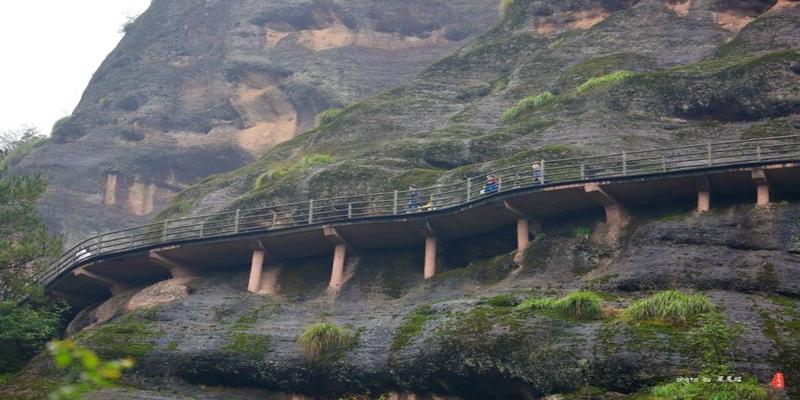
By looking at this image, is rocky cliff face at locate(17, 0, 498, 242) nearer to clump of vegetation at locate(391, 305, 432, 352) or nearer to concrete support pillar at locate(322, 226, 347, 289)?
concrete support pillar at locate(322, 226, 347, 289)

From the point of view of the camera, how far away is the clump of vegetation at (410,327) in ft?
95.6

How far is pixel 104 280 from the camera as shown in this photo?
1624 inches

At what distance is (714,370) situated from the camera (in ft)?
76.2

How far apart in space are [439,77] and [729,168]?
82.4 ft

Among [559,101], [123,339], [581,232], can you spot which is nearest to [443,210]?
[581,232]

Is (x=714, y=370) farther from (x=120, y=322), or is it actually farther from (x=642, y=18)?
(x=642, y=18)

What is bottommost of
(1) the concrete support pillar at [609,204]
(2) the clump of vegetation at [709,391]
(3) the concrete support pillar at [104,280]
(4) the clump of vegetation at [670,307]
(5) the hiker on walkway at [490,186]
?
(2) the clump of vegetation at [709,391]

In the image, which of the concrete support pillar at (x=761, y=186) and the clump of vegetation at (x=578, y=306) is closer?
the clump of vegetation at (x=578, y=306)

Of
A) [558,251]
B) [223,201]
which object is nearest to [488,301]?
[558,251]

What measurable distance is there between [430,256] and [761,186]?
11.2 m

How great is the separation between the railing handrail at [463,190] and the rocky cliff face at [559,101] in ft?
3.34

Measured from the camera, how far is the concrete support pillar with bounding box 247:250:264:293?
37781 mm

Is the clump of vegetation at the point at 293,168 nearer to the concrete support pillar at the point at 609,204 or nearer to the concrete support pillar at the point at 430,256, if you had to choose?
the concrete support pillar at the point at 430,256

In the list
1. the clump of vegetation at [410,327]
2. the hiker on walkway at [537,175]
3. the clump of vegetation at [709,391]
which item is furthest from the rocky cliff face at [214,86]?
the clump of vegetation at [709,391]
